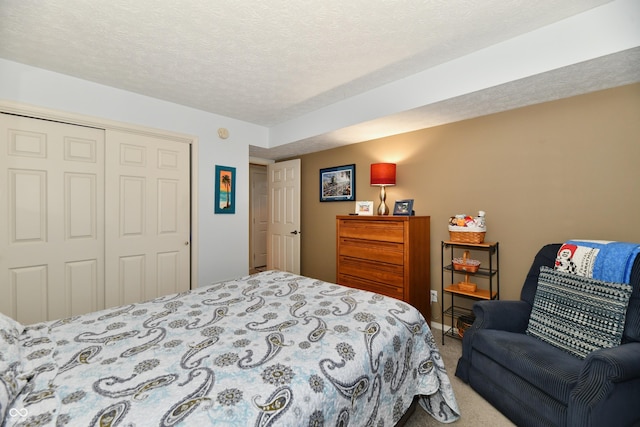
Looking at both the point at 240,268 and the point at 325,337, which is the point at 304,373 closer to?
the point at 325,337

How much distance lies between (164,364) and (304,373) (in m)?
0.53

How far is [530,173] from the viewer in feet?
8.00

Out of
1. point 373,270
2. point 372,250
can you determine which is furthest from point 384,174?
point 373,270

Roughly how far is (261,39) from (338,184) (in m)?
2.26

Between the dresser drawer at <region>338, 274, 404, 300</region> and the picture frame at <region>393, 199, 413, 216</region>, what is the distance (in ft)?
2.62

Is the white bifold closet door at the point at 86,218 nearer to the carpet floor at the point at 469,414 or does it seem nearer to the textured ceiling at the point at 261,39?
the textured ceiling at the point at 261,39

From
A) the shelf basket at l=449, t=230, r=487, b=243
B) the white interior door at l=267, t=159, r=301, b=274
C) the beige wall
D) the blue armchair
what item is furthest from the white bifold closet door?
the blue armchair

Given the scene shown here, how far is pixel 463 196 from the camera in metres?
2.83

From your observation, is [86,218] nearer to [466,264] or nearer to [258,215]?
[258,215]

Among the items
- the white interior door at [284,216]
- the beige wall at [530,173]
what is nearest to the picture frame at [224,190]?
the white interior door at [284,216]

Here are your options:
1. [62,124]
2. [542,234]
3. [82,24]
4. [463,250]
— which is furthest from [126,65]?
[542,234]

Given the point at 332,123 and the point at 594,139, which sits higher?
the point at 332,123

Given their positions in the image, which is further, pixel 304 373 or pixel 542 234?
pixel 542 234

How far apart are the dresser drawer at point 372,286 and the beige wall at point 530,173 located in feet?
1.78
